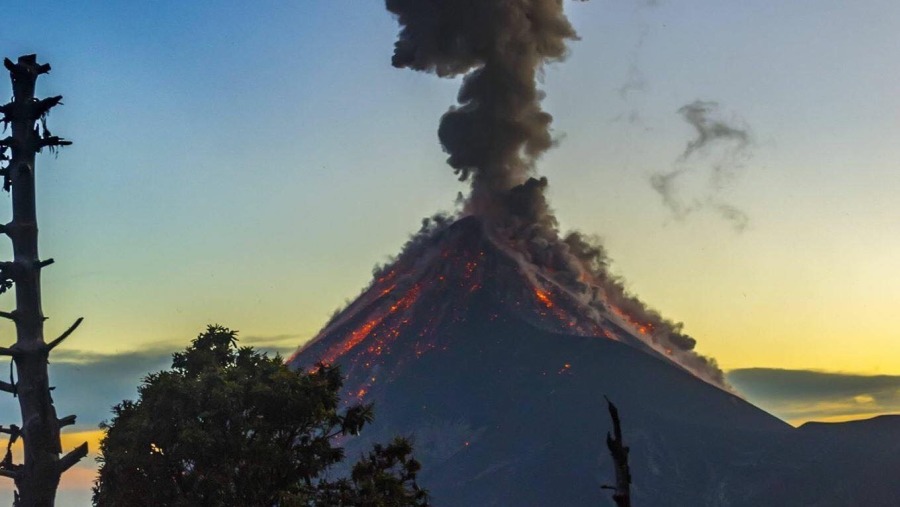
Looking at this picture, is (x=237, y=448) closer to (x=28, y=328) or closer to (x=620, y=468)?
(x=28, y=328)

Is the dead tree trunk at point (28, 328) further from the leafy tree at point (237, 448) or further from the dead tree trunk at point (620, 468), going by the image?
the leafy tree at point (237, 448)

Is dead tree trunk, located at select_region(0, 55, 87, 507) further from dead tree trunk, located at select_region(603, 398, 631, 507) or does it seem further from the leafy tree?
the leafy tree

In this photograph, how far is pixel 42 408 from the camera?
46.5ft

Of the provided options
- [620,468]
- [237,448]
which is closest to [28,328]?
[620,468]

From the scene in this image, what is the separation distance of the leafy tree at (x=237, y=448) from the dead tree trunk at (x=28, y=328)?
15.6m

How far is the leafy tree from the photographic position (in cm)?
3069

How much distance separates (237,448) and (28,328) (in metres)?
18.7

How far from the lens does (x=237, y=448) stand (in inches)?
1264

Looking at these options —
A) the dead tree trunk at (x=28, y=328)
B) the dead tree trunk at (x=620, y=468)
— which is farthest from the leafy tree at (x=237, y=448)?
the dead tree trunk at (x=620, y=468)

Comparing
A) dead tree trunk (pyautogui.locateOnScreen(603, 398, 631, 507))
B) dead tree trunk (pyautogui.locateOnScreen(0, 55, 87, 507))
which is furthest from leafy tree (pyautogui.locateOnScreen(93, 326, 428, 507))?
dead tree trunk (pyautogui.locateOnScreen(603, 398, 631, 507))

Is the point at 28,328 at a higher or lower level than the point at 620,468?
higher

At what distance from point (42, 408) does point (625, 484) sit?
27.4 feet

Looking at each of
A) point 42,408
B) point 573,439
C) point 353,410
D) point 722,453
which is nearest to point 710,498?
point 722,453

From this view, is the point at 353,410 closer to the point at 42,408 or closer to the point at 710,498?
the point at 42,408
